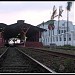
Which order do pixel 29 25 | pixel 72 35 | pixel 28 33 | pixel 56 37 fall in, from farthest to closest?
pixel 56 37 → pixel 28 33 → pixel 29 25 → pixel 72 35

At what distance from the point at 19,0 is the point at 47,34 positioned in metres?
79.9

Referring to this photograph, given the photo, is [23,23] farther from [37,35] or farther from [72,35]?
[72,35]

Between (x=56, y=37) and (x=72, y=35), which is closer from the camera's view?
(x=72, y=35)

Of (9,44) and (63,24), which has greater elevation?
(63,24)

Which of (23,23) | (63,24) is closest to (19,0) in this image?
(23,23)

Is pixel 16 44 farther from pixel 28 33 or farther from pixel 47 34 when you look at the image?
pixel 47 34

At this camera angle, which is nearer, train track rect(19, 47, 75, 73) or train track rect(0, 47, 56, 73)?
train track rect(0, 47, 56, 73)

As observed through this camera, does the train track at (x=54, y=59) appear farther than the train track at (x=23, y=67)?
Yes

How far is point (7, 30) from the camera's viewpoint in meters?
65.4

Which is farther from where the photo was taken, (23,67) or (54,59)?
(54,59)

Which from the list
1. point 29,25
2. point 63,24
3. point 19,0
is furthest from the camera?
point 63,24

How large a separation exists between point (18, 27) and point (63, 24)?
86.9 feet

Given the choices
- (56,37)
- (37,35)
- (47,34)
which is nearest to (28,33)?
(37,35)

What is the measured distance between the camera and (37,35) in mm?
66312
